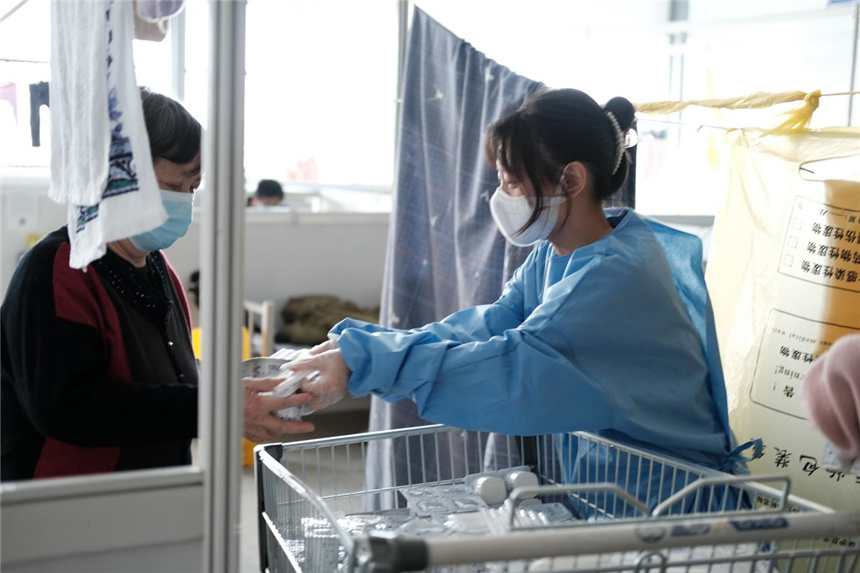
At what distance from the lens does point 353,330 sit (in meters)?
1.28

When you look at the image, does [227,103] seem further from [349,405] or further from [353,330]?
[349,405]

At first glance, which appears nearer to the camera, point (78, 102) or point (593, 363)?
point (78, 102)

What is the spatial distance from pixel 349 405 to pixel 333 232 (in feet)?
2.71

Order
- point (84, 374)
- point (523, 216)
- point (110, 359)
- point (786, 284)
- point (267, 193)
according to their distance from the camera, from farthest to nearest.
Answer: point (267, 193)
point (786, 284)
point (523, 216)
point (110, 359)
point (84, 374)

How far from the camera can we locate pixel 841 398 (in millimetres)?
1097

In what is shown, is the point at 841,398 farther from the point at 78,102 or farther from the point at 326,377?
the point at 78,102

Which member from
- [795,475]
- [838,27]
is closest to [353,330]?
[795,475]

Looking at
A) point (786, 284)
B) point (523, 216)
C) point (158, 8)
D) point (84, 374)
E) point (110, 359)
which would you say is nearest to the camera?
point (158, 8)

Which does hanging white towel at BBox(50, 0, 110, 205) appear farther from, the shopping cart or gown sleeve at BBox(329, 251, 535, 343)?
gown sleeve at BBox(329, 251, 535, 343)

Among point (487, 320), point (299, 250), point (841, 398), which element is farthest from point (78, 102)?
point (299, 250)

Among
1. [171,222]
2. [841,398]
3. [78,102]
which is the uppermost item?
[78,102]

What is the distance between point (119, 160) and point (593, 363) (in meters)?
0.68

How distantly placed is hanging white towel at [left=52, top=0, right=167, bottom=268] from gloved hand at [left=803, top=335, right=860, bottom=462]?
77cm

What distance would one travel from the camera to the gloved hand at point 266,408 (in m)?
1.30
